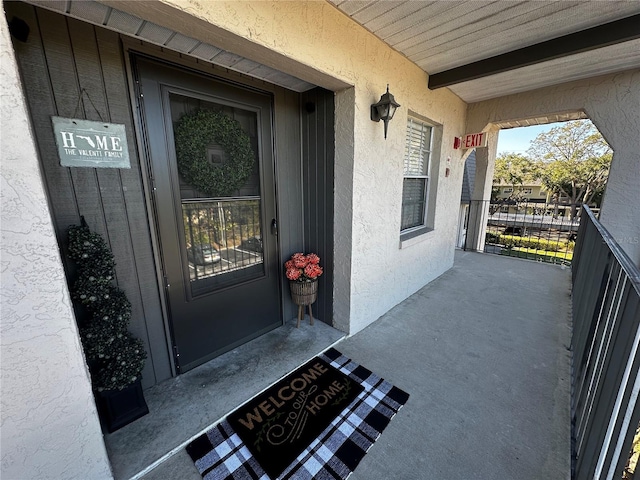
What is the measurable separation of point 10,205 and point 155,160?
2.92 feet

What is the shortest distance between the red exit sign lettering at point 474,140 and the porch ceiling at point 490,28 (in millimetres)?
986

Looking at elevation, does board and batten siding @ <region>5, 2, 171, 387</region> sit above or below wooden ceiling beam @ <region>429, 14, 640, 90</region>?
below

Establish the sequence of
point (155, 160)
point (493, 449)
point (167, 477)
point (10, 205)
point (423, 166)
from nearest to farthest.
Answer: point (10, 205)
point (167, 477)
point (493, 449)
point (155, 160)
point (423, 166)

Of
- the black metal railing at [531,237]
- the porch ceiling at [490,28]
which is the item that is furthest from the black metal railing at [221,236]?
the black metal railing at [531,237]

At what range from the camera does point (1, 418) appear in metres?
0.95

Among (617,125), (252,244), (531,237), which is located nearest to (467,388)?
(252,244)

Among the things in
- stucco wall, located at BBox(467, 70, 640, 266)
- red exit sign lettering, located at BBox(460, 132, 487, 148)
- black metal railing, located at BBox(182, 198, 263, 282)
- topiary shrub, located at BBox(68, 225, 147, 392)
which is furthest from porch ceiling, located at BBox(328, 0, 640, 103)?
topiary shrub, located at BBox(68, 225, 147, 392)

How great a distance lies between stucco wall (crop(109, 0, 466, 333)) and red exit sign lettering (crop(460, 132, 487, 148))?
219 mm

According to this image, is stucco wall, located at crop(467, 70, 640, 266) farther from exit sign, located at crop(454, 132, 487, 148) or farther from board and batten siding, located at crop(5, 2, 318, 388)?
board and batten siding, located at crop(5, 2, 318, 388)

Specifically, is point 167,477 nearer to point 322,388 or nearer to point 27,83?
point 322,388

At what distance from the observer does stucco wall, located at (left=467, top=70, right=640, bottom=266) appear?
306 centimetres

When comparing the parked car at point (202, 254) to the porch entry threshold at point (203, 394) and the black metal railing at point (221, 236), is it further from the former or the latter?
the porch entry threshold at point (203, 394)

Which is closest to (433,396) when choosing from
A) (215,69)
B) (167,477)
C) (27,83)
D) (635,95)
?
(167,477)

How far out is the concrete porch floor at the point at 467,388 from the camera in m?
1.39
